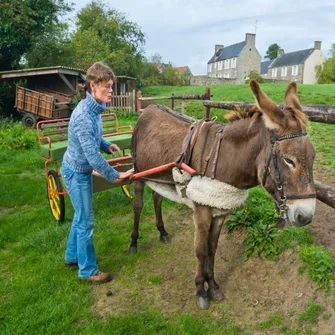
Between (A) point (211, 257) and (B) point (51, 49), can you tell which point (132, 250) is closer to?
(A) point (211, 257)

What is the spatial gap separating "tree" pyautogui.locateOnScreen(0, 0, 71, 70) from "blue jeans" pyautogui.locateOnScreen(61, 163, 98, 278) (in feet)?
55.8

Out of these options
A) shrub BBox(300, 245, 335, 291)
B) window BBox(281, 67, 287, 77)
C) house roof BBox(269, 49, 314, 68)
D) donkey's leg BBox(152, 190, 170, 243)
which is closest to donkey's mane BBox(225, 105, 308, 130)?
shrub BBox(300, 245, 335, 291)

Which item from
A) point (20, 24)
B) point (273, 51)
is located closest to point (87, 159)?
point (20, 24)

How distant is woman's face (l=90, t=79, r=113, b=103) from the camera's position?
116 inches

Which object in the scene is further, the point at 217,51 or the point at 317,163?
the point at 217,51

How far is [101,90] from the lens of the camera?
9.75ft

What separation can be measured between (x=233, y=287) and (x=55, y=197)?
3.12 m

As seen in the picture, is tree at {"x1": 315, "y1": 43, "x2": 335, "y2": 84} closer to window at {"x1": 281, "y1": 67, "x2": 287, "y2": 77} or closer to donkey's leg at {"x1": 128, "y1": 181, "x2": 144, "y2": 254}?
window at {"x1": 281, "y1": 67, "x2": 287, "y2": 77}

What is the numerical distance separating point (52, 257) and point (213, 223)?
2260mm

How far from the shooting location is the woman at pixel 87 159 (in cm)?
289

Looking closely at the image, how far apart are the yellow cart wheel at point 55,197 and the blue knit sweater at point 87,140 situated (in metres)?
1.68

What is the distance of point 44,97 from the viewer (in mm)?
15695

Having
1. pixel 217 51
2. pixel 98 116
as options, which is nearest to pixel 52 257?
pixel 98 116

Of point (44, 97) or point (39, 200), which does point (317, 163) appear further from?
point (44, 97)
